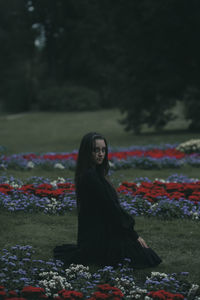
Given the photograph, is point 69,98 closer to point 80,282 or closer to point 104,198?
point 104,198

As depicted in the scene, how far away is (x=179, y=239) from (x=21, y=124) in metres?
26.9

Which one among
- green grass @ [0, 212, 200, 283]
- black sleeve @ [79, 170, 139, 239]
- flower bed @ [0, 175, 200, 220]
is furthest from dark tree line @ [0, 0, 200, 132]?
black sleeve @ [79, 170, 139, 239]

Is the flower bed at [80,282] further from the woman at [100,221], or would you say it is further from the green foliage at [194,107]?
the green foliage at [194,107]

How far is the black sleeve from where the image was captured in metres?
4.42

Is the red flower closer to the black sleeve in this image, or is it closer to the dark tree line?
the black sleeve

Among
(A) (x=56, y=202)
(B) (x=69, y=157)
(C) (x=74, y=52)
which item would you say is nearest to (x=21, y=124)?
(C) (x=74, y=52)

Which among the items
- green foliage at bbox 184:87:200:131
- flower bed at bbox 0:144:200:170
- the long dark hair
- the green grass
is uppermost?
green foliage at bbox 184:87:200:131

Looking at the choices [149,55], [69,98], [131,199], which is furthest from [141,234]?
[69,98]

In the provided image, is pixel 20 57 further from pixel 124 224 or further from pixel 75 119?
pixel 124 224

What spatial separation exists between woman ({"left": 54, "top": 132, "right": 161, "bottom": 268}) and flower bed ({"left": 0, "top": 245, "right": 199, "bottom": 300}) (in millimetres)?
151

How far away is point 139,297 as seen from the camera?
12.3ft

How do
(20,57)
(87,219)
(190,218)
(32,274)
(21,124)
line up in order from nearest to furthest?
(32,274) < (87,219) < (190,218) < (21,124) < (20,57)

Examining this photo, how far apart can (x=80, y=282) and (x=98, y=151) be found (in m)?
1.24

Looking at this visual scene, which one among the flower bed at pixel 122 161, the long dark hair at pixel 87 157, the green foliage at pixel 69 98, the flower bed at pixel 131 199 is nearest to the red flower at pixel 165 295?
the long dark hair at pixel 87 157
